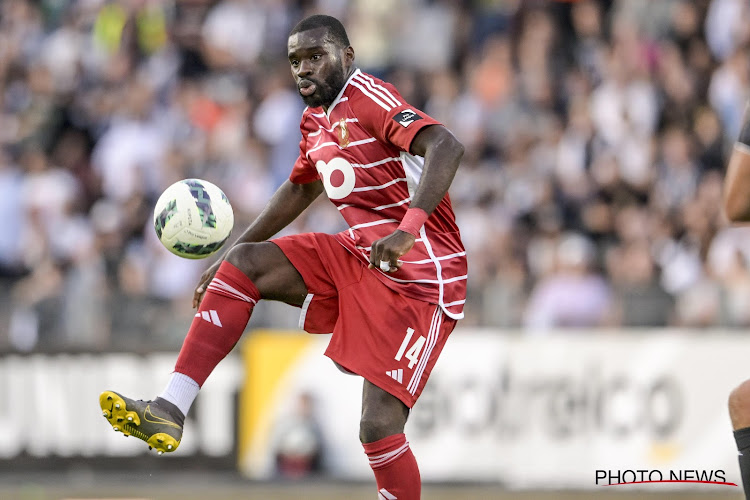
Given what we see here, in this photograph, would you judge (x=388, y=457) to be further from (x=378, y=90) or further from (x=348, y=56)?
(x=348, y=56)

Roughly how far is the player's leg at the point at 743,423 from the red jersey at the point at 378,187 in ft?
5.20

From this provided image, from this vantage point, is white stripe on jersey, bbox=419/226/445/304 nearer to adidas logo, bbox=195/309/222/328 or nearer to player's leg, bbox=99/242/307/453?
player's leg, bbox=99/242/307/453

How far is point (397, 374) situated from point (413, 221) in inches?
33.3

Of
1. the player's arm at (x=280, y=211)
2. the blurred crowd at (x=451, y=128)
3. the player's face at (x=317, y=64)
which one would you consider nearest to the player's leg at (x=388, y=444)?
the player's arm at (x=280, y=211)

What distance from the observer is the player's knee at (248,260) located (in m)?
6.12

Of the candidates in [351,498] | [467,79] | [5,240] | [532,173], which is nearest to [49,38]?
[5,240]

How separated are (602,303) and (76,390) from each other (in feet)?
16.0

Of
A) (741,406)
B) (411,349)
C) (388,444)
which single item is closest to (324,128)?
(411,349)

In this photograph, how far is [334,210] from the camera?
1270cm

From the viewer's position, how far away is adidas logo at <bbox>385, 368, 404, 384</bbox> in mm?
6078

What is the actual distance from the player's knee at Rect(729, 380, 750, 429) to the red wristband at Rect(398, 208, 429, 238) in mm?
1539

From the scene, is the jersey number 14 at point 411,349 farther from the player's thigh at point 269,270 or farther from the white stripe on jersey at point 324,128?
the white stripe on jersey at point 324,128

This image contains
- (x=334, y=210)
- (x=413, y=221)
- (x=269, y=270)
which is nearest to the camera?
(x=413, y=221)

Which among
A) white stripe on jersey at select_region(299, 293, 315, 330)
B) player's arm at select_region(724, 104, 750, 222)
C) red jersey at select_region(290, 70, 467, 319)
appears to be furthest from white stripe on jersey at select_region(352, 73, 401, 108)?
player's arm at select_region(724, 104, 750, 222)
